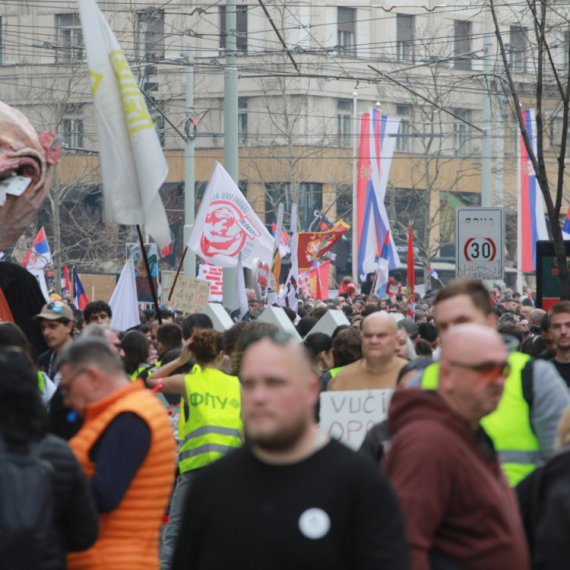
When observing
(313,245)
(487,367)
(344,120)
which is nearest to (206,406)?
(487,367)

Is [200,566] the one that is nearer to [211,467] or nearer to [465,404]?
[211,467]

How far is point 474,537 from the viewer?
10.2 feet

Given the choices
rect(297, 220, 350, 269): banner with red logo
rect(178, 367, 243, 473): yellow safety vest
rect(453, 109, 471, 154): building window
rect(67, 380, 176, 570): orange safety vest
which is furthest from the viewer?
rect(453, 109, 471, 154): building window

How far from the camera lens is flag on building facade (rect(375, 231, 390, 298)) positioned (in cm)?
2258

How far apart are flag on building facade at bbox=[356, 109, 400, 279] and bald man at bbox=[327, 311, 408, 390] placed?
19179 millimetres

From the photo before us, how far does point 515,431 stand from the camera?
4.42m

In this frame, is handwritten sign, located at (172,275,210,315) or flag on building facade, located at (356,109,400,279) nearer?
handwritten sign, located at (172,275,210,315)

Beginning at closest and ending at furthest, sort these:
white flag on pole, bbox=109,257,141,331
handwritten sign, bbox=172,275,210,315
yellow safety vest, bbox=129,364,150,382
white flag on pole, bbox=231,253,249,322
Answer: yellow safety vest, bbox=129,364,150,382, white flag on pole, bbox=109,257,141,331, handwritten sign, bbox=172,275,210,315, white flag on pole, bbox=231,253,249,322

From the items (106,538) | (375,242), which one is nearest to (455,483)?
(106,538)

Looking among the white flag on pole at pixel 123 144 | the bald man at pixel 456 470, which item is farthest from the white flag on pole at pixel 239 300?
the bald man at pixel 456 470

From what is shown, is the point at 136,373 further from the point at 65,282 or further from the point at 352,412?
the point at 65,282

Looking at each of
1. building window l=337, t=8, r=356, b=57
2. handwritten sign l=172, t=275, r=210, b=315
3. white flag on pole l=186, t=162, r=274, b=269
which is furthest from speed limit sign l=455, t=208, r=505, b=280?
building window l=337, t=8, r=356, b=57

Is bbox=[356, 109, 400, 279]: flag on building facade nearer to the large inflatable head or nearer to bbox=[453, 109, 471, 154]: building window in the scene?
the large inflatable head

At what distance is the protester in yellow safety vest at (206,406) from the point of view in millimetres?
6676
